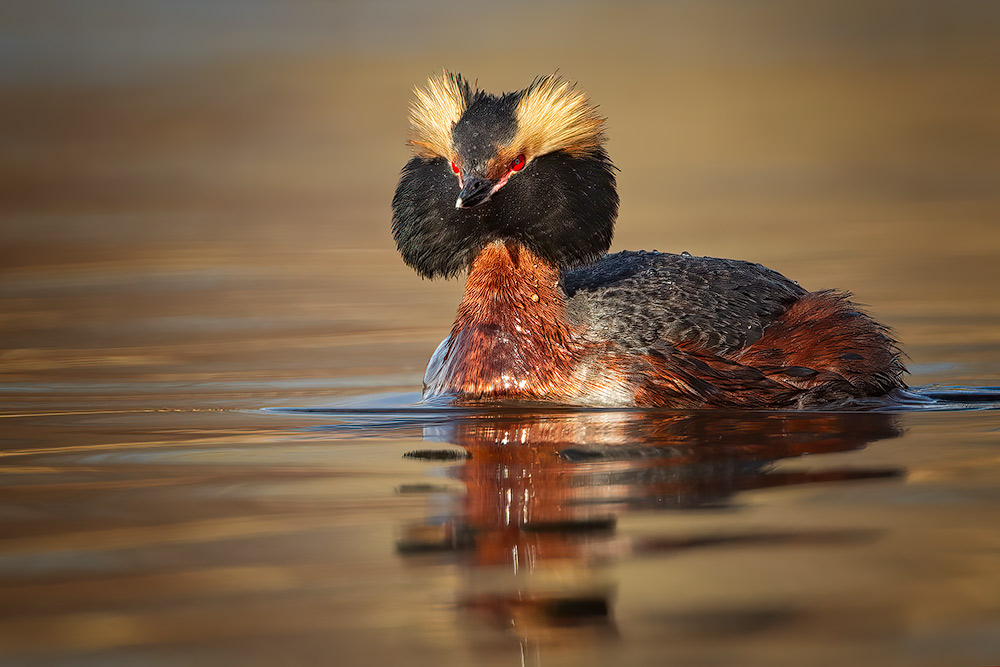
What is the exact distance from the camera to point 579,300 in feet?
34.0

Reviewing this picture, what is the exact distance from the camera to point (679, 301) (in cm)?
1009

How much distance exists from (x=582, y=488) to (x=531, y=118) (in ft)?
11.9

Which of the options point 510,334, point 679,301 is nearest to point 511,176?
point 510,334

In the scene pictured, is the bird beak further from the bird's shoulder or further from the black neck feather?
the bird's shoulder

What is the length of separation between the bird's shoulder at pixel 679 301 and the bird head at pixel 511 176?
0.34 meters

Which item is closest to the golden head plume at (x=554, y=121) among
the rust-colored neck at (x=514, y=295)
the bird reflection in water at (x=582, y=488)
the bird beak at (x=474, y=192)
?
the bird beak at (x=474, y=192)

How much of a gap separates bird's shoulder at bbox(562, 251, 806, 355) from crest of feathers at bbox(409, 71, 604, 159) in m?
0.96

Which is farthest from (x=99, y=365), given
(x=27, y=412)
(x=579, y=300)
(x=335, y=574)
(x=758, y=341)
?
(x=335, y=574)

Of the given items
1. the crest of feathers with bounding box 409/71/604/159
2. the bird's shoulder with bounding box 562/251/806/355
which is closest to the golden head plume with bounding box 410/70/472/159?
the crest of feathers with bounding box 409/71/604/159

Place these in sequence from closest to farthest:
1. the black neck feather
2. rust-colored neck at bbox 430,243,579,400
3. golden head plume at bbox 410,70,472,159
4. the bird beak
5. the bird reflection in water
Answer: the bird reflection in water < the bird beak < rust-colored neck at bbox 430,243,579,400 < the black neck feather < golden head plume at bbox 410,70,472,159

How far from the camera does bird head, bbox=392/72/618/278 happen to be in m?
10.3

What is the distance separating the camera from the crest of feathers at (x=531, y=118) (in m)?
10.3

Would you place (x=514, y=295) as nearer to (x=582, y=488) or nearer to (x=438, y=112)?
(x=438, y=112)

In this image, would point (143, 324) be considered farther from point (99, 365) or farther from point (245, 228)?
point (245, 228)
